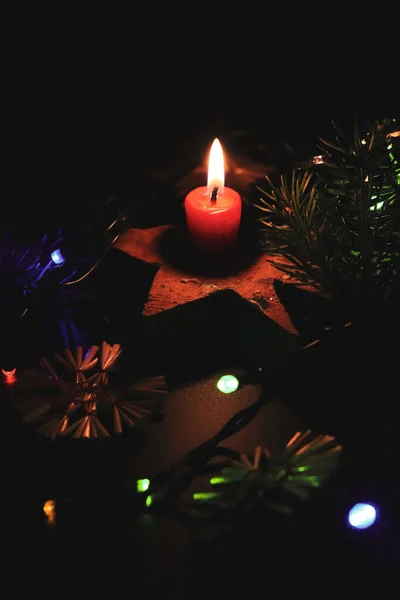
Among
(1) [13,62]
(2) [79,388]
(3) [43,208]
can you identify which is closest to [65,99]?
(1) [13,62]

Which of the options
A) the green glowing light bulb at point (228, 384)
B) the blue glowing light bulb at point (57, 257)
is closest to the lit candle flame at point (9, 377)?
the blue glowing light bulb at point (57, 257)

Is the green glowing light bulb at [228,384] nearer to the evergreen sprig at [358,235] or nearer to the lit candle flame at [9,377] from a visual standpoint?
the evergreen sprig at [358,235]

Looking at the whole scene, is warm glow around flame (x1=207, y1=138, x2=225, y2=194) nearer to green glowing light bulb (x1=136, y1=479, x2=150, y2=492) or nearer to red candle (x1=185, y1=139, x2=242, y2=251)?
red candle (x1=185, y1=139, x2=242, y2=251)

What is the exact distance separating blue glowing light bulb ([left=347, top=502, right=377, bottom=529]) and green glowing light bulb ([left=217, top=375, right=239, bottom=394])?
0.73 ft

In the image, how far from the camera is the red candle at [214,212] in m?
0.97

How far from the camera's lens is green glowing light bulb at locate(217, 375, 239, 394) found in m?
0.88

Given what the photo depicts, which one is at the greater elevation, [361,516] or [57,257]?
[57,257]

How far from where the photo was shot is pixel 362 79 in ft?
4.22

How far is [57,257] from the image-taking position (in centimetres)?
90

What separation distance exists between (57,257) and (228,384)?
282 millimetres

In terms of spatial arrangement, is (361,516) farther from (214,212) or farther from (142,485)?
(214,212)

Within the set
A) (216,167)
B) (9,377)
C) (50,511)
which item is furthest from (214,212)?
(50,511)

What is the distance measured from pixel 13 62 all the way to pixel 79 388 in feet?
2.29

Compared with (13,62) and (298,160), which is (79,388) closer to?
(298,160)
